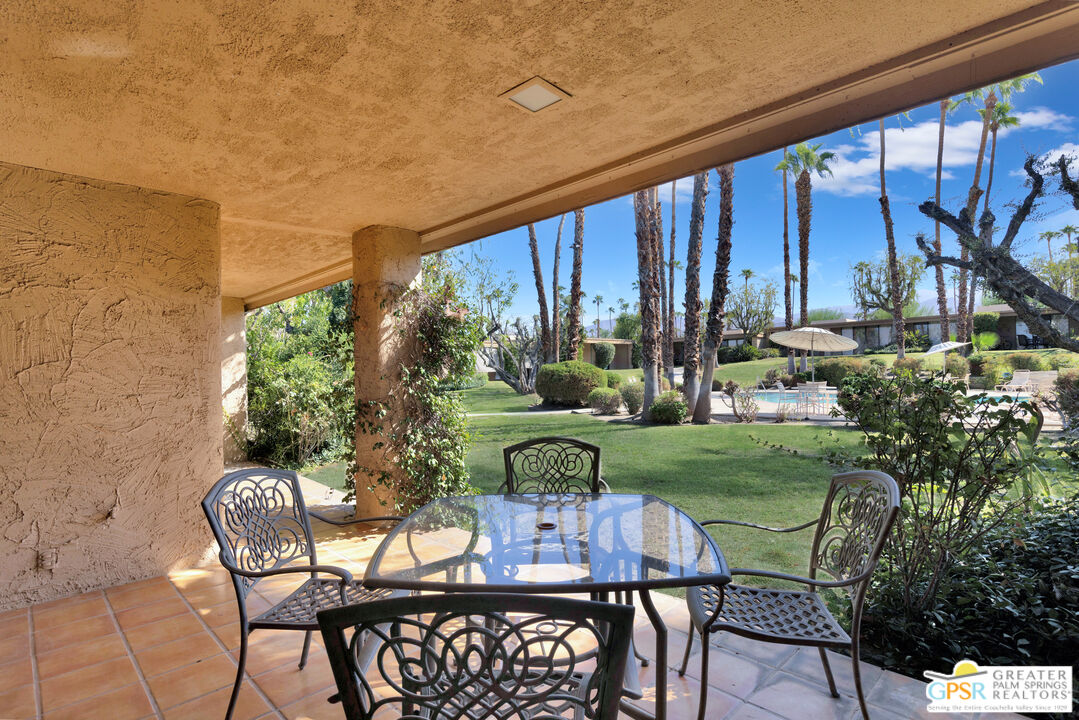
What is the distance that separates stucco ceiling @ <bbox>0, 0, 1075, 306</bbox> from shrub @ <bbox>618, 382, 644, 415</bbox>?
8070mm

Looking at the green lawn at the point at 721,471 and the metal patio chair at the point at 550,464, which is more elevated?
the metal patio chair at the point at 550,464

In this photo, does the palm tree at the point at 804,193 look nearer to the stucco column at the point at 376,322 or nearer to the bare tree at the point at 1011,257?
the bare tree at the point at 1011,257

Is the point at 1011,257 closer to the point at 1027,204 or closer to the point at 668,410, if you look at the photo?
the point at 1027,204

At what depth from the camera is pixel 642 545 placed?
5.43 feet

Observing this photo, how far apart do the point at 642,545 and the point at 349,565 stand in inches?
92.8

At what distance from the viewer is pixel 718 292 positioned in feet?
31.2

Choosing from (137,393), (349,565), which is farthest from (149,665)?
(137,393)

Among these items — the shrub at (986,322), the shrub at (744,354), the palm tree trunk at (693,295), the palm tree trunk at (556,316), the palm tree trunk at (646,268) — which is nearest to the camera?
the palm tree trunk at (693,295)

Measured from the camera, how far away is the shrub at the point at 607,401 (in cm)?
1131

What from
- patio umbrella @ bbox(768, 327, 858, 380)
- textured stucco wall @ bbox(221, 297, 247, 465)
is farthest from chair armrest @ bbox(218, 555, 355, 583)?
patio umbrella @ bbox(768, 327, 858, 380)

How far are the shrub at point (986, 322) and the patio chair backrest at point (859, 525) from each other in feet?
61.8

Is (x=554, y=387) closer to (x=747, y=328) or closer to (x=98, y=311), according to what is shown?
(x=98, y=311)

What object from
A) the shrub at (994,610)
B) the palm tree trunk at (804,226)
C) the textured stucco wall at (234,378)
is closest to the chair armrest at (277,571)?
the shrub at (994,610)

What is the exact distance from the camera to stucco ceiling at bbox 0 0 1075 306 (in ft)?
5.18
